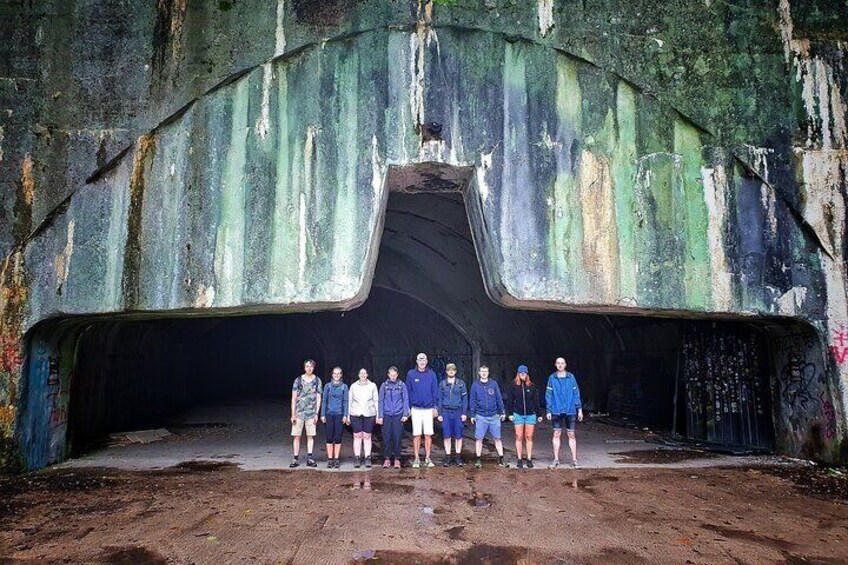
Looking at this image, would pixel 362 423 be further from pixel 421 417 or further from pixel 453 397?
pixel 453 397

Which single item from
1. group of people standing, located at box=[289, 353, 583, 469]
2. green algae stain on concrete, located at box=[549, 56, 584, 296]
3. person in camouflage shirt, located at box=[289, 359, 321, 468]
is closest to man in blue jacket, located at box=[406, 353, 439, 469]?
group of people standing, located at box=[289, 353, 583, 469]

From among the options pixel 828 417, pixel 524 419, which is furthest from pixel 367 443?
pixel 828 417

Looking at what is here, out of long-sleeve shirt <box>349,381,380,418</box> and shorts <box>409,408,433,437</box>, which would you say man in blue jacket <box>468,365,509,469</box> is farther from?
long-sleeve shirt <box>349,381,380,418</box>

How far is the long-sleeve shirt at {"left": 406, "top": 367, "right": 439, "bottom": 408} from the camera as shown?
9.01 metres

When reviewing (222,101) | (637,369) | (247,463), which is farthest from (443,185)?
(637,369)

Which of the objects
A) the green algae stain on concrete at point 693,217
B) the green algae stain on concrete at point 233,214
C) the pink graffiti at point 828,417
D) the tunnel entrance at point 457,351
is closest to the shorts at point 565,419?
the green algae stain on concrete at point 693,217

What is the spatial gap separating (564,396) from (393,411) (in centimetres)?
245

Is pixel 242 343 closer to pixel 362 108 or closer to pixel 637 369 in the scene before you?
pixel 637 369

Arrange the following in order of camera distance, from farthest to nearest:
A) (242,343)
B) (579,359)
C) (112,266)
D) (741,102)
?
1. (242,343)
2. (579,359)
3. (741,102)
4. (112,266)

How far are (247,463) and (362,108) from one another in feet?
17.7

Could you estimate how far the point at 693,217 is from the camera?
8422 millimetres

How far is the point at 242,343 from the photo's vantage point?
88.0 feet

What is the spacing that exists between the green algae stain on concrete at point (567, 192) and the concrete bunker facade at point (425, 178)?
28mm

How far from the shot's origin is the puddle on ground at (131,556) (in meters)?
4.75
